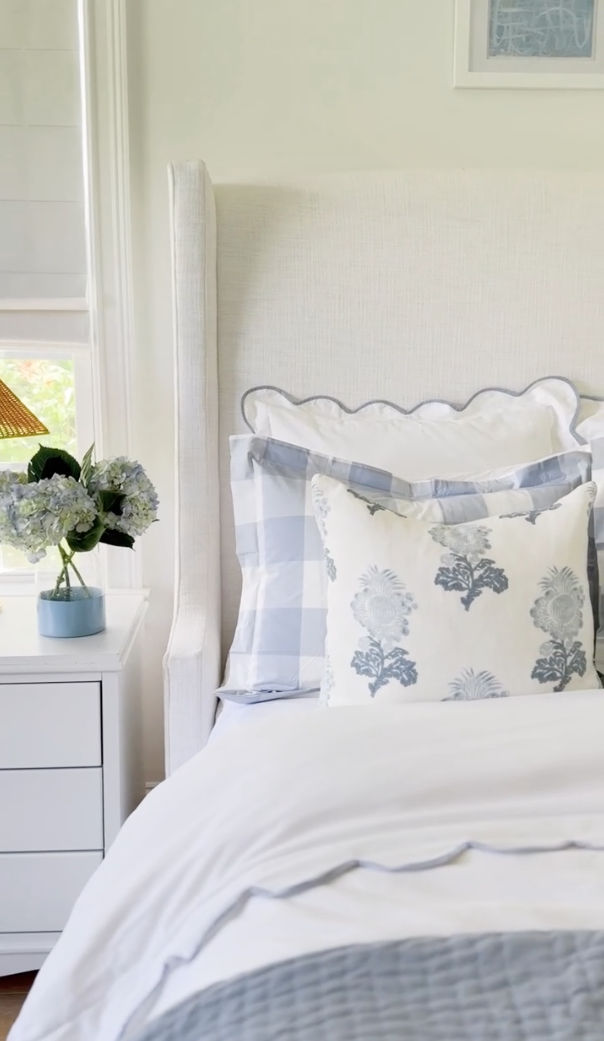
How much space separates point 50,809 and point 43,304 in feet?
3.48

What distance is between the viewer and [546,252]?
2148mm

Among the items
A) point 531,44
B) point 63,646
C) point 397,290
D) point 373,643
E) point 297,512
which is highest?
point 531,44

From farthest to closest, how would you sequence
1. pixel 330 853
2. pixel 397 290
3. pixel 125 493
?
pixel 397 290 < pixel 125 493 < pixel 330 853

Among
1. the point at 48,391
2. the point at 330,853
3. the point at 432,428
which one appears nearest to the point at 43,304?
the point at 48,391

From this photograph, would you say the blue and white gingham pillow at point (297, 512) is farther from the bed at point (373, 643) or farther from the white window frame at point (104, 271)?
the white window frame at point (104, 271)

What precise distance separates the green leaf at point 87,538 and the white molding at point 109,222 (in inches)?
16.7

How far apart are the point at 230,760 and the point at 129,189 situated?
1392mm

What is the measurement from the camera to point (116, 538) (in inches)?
75.2

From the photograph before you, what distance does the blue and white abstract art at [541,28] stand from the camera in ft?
7.12

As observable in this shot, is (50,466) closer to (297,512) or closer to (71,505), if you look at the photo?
(71,505)

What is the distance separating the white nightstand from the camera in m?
1.80

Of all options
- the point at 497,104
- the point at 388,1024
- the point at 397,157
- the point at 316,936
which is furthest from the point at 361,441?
the point at 388,1024

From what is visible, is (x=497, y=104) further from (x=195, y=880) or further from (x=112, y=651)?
(x=195, y=880)

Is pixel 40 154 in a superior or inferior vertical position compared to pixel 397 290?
superior
